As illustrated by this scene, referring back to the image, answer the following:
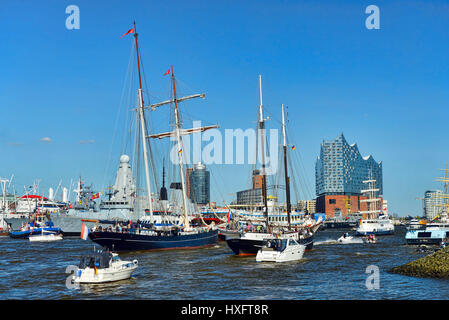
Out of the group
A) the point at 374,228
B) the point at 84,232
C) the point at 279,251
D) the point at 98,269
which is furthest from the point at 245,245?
the point at 374,228

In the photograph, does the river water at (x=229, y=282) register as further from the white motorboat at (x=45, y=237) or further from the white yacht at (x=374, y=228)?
the white yacht at (x=374, y=228)

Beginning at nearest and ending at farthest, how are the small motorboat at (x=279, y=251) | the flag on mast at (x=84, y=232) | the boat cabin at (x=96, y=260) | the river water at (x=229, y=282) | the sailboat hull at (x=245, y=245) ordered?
the river water at (x=229, y=282), the boat cabin at (x=96, y=260), the flag on mast at (x=84, y=232), the small motorboat at (x=279, y=251), the sailboat hull at (x=245, y=245)

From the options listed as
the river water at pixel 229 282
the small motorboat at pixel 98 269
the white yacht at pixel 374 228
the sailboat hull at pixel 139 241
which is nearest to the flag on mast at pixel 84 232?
the river water at pixel 229 282

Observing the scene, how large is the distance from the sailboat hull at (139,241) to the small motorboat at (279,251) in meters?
20.2

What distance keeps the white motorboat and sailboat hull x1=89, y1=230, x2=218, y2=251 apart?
1649 inches

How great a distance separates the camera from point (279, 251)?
4594 centimetres

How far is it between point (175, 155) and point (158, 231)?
18.3 m

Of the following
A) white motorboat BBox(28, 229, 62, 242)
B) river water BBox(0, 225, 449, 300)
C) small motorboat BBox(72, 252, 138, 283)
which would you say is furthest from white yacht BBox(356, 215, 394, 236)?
small motorboat BBox(72, 252, 138, 283)

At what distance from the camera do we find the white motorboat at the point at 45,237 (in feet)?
313

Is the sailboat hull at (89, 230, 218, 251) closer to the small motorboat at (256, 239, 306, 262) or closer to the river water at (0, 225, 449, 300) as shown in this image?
the river water at (0, 225, 449, 300)

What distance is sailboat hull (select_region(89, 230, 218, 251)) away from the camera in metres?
58.8

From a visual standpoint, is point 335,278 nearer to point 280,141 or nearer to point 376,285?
point 376,285

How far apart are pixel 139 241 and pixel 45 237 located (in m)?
45.1
